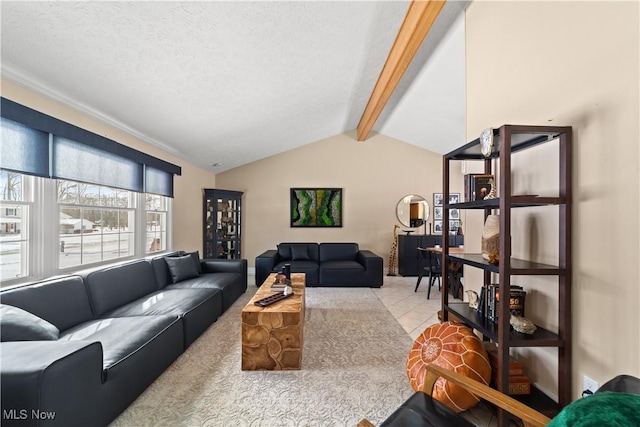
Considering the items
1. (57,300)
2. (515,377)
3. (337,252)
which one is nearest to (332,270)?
(337,252)

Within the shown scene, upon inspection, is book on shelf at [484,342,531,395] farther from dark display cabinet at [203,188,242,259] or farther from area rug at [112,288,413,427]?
dark display cabinet at [203,188,242,259]

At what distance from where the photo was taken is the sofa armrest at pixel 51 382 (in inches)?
42.6

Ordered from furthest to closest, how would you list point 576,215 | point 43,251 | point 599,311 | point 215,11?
1. point 43,251
2. point 215,11
3. point 576,215
4. point 599,311

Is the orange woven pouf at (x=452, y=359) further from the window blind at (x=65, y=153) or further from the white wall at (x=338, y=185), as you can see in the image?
the white wall at (x=338, y=185)

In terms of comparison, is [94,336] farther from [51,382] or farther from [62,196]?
[62,196]

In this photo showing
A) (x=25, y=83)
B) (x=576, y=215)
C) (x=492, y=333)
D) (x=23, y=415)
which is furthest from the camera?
(x=25, y=83)

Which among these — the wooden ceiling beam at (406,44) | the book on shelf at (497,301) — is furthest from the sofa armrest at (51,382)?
the wooden ceiling beam at (406,44)

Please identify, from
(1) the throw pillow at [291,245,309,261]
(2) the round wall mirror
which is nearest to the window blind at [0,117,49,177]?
(1) the throw pillow at [291,245,309,261]

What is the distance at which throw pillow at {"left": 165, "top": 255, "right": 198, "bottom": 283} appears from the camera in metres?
3.32

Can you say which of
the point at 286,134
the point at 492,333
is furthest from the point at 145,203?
the point at 492,333

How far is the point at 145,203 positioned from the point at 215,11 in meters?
2.79

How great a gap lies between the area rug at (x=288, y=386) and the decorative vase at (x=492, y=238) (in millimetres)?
1107

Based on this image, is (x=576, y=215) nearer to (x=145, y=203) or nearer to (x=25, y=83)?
(x=25, y=83)

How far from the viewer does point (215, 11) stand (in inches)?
69.1
